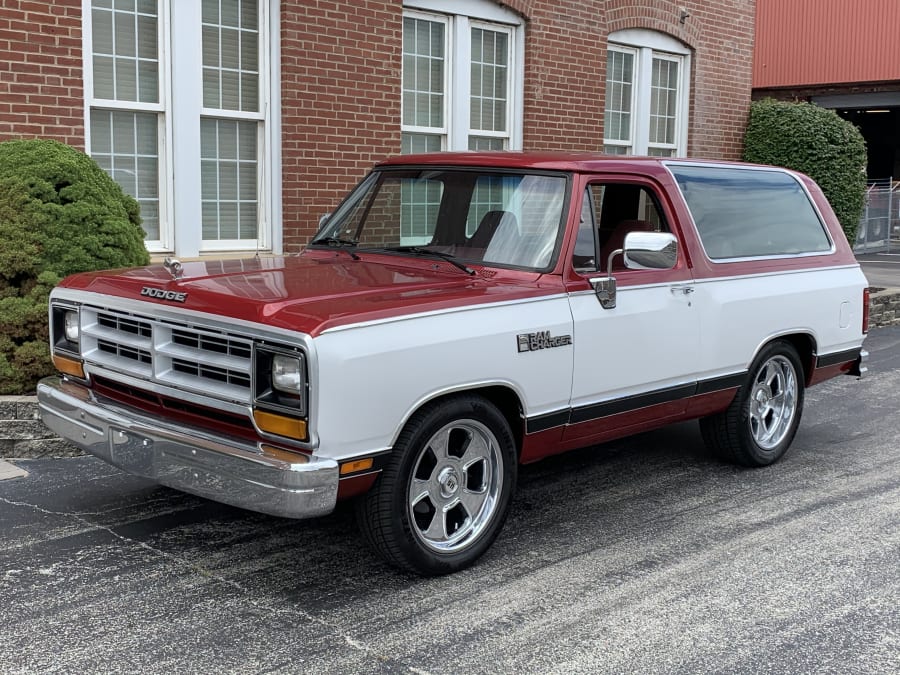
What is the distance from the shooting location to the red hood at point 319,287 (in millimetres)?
4188

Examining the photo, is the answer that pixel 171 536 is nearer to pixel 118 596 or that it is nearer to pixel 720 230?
pixel 118 596

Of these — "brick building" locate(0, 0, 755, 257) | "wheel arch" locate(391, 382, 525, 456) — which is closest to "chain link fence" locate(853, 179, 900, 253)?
"brick building" locate(0, 0, 755, 257)

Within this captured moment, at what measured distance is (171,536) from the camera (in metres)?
5.07

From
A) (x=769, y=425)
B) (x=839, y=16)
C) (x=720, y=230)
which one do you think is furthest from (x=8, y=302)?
(x=839, y=16)

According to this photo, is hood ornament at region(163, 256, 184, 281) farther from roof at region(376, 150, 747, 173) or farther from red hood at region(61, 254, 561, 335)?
roof at region(376, 150, 747, 173)

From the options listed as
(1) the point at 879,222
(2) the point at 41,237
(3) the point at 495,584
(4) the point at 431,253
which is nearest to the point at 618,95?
(2) the point at 41,237

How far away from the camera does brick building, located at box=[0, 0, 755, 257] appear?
8.55 meters

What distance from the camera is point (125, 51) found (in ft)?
29.2

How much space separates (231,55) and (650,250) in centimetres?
578

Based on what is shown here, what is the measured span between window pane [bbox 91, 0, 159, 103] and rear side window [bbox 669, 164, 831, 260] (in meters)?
5.07

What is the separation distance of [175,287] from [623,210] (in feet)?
8.40

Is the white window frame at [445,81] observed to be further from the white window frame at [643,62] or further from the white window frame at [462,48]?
the white window frame at [643,62]

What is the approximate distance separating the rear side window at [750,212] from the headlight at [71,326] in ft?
10.9

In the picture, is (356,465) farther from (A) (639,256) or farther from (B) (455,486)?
(A) (639,256)
